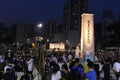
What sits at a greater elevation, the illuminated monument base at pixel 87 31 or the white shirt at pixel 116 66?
the illuminated monument base at pixel 87 31

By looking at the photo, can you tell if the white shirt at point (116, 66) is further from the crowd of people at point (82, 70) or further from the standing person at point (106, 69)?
the standing person at point (106, 69)

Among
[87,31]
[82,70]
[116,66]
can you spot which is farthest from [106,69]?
[87,31]

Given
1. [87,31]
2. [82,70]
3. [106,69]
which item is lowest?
[106,69]

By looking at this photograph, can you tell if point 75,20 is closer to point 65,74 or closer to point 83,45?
point 83,45

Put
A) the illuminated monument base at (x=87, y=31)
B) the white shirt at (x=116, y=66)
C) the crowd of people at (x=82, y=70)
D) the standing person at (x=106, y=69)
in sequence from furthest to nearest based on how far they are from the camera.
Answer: the illuminated monument base at (x=87, y=31) < the standing person at (x=106, y=69) < the white shirt at (x=116, y=66) < the crowd of people at (x=82, y=70)

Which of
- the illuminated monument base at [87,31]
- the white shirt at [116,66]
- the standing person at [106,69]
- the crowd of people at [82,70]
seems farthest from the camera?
the illuminated monument base at [87,31]

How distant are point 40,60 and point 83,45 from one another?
1026 inches

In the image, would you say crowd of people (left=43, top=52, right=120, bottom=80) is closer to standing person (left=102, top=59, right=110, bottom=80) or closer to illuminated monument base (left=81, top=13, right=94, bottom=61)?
standing person (left=102, top=59, right=110, bottom=80)

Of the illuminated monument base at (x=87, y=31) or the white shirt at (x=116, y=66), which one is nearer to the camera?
the white shirt at (x=116, y=66)

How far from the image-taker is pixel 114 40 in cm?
6347

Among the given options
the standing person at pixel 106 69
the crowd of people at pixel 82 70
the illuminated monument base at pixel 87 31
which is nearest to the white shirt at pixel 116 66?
the crowd of people at pixel 82 70

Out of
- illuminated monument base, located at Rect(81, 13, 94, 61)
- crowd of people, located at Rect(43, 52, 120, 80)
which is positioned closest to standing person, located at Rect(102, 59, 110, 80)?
crowd of people, located at Rect(43, 52, 120, 80)

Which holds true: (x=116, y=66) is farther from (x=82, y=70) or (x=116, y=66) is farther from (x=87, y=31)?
(x=87, y=31)

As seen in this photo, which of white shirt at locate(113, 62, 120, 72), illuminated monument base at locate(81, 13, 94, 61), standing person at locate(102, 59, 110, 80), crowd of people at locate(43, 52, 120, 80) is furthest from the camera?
illuminated monument base at locate(81, 13, 94, 61)
